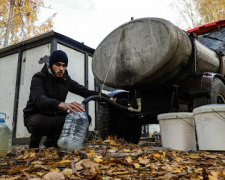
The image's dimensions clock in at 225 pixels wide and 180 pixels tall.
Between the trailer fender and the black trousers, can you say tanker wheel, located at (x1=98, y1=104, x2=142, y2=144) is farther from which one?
the trailer fender

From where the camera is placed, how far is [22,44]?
6430 millimetres

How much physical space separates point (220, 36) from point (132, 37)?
2.85 m

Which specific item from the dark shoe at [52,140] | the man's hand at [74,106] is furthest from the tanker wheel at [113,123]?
the man's hand at [74,106]

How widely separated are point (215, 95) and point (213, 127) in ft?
2.57

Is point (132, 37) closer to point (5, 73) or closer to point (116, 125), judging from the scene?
point (116, 125)

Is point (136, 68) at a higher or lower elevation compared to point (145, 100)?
higher

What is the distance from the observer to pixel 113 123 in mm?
4094

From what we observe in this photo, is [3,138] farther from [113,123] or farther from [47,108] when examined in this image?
[113,123]

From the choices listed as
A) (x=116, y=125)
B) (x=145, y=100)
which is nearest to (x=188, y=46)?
(x=145, y=100)

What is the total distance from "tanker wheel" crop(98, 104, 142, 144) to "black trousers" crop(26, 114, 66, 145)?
1007mm

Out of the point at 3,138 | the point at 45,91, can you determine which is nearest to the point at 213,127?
the point at 45,91

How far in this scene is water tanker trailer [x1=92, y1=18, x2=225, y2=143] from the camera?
3242 millimetres

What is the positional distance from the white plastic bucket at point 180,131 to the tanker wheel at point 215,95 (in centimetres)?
36

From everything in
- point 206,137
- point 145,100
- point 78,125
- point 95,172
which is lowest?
point 95,172
